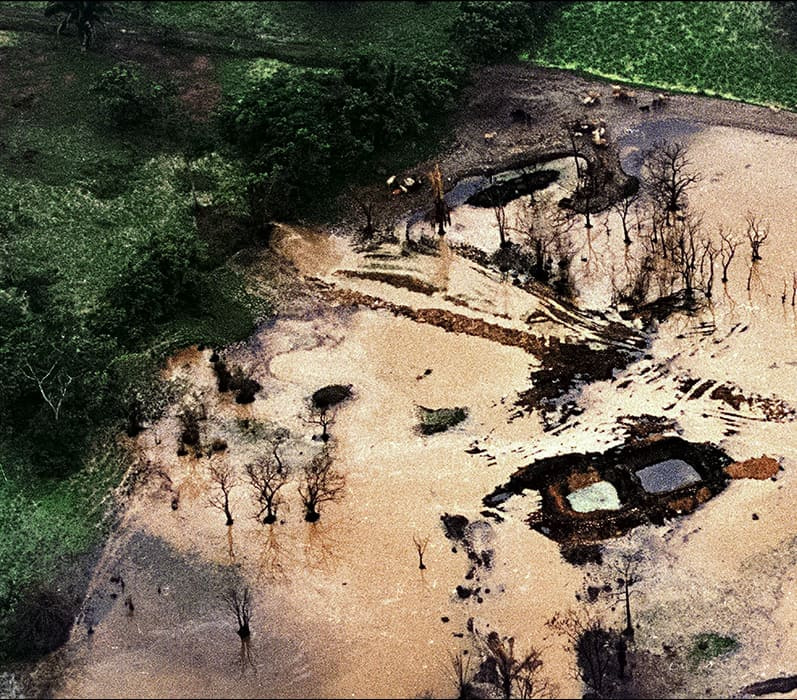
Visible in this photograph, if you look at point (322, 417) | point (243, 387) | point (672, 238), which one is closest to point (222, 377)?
point (243, 387)

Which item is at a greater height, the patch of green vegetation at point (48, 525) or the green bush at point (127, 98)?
the green bush at point (127, 98)

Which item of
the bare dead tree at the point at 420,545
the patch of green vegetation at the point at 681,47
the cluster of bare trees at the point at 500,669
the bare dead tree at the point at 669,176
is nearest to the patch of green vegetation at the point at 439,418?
the bare dead tree at the point at 420,545

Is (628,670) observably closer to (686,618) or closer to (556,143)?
(686,618)

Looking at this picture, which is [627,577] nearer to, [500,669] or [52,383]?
[500,669]

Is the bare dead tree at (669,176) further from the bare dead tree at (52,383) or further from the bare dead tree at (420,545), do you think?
the bare dead tree at (52,383)

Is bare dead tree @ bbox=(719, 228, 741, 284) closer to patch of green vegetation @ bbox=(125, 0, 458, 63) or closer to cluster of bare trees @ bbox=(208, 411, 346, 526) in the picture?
cluster of bare trees @ bbox=(208, 411, 346, 526)

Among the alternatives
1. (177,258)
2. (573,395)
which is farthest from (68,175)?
(573,395)

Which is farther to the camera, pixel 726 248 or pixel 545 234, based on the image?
pixel 545 234
